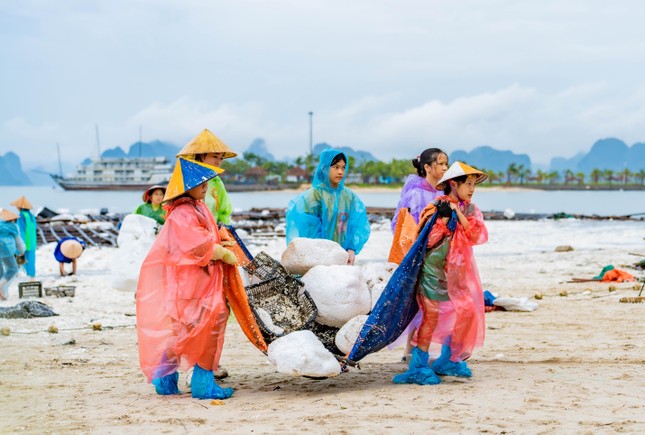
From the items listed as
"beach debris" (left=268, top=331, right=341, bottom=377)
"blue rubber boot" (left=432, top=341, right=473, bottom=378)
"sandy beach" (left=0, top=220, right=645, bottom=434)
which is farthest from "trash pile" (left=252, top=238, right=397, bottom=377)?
"blue rubber boot" (left=432, top=341, right=473, bottom=378)

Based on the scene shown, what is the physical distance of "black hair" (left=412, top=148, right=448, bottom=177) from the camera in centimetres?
639

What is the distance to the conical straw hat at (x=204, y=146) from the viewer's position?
6027 millimetres

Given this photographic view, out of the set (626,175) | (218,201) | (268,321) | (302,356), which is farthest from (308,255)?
(626,175)

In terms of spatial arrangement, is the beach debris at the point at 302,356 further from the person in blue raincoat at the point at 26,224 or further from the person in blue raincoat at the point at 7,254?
the person in blue raincoat at the point at 26,224

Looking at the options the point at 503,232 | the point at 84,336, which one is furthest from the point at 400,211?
the point at 503,232

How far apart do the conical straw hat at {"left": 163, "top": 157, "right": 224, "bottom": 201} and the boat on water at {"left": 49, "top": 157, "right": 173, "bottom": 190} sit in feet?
374

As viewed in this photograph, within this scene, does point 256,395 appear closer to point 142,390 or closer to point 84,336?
point 142,390

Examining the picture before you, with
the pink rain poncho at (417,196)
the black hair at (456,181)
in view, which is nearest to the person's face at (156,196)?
the pink rain poncho at (417,196)

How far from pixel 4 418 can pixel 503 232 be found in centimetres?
2562

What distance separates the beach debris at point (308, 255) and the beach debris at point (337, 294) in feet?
0.56

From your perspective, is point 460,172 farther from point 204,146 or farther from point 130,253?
point 130,253

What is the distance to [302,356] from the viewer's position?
16.4 feet

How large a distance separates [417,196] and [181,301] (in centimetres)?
231

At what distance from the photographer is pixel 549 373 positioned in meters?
5.64
